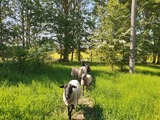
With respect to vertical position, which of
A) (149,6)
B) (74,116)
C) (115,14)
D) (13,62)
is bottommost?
(74,116)

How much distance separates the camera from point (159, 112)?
921cm

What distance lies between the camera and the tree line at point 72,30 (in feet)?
62.6

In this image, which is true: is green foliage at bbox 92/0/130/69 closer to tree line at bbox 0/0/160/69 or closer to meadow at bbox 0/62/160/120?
tree line at bbox 0/0/160/69

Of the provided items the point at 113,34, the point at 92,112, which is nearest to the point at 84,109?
the point at 92,112

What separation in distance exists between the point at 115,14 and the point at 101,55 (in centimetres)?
347

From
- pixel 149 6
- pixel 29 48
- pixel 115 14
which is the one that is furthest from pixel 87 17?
pixel 29 48

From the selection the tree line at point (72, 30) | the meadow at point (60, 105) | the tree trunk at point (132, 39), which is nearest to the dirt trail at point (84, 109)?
the meadow at point (60, 105)

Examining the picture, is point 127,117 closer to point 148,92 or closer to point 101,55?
point 148,92

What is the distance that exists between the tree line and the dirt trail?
7.40m

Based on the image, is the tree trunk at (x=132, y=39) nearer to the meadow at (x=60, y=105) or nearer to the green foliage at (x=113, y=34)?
the green foliage at (x=113, y=34)

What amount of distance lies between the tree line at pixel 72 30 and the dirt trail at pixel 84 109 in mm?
7397

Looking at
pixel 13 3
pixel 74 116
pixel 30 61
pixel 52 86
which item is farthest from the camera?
pixel 13 3

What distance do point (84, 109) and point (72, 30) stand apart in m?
24.2

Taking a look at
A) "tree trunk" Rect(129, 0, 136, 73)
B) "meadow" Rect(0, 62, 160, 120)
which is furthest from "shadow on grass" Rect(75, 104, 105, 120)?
"tree trunk" Rect(129, 0, 136, 73)
